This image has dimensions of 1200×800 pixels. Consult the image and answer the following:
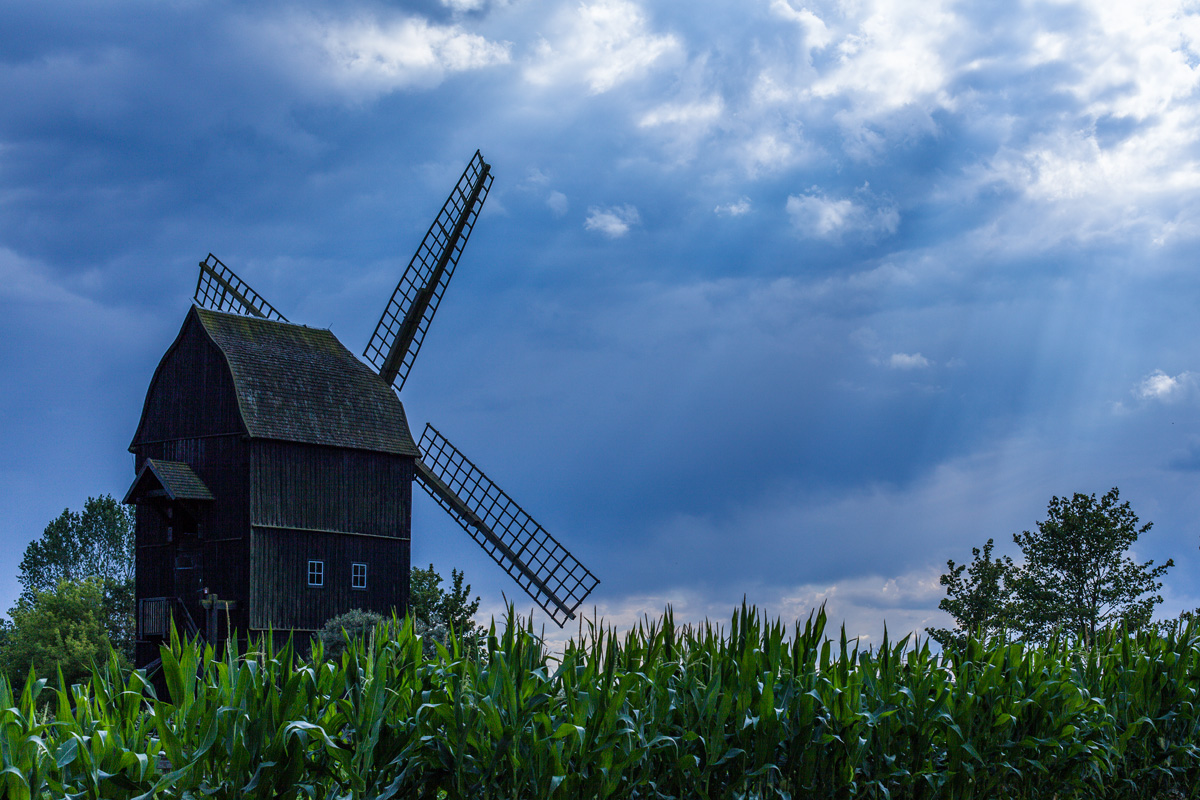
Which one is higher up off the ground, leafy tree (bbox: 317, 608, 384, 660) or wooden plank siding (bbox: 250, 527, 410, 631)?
wooden plank siding (bbox: 250, 527, 410, 631)

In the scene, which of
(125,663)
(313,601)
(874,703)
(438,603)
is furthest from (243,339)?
(874,703)

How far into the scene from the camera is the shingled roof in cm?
2655

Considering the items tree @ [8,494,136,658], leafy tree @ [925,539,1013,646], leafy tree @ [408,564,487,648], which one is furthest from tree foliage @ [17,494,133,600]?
leafy tree @ [925,539,1013,646]

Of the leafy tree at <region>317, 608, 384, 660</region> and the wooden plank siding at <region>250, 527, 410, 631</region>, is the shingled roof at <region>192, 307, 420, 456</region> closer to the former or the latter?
the wooden plank siding at <region>250, 527, 410, 631</region>

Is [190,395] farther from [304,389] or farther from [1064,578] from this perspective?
[1064,578]

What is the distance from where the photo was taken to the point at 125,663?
41438 millimetres

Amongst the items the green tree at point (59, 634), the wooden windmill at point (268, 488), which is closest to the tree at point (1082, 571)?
the wooden windmill at point (268, 488)

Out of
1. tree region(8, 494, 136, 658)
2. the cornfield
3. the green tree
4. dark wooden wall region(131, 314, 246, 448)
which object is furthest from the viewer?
tree region(8, 494, 136, 658)

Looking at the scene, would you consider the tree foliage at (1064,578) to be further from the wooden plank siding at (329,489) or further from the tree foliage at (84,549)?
the tree foliage at (84,549)

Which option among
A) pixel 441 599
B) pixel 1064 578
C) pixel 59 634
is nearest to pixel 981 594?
pixel 1064 578

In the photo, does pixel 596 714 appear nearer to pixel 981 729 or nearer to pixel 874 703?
pixel 874 703

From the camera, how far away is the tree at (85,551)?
49156mm

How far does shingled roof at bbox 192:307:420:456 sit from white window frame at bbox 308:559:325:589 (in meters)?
3.09

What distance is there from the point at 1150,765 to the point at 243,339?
2402cm
